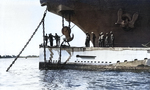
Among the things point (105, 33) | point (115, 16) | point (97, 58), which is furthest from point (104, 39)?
point (97, 58)

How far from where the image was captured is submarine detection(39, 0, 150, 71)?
2453cm

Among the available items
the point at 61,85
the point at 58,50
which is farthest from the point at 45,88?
the point at 58,50

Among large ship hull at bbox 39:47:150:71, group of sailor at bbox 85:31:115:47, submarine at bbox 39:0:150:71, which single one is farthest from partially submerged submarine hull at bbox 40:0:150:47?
large ship hull at bbox 39:47:150:71

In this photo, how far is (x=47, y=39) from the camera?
28.8m

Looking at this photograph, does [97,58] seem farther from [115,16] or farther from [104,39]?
[115,16]

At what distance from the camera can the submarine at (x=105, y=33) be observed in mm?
24531

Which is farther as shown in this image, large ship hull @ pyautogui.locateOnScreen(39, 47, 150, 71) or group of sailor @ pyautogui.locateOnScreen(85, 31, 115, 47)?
group of sailor @ pyautogui.locateOnScreen(85, 31, 115, 47)

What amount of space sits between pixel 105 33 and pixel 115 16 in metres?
1.87

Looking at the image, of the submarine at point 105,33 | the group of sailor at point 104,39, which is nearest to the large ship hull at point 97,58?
the submarine at point 105,33

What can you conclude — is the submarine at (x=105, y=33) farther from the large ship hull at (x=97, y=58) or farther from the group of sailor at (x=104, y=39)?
the group of sailor at (x=104, y=39)

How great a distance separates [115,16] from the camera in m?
26.9

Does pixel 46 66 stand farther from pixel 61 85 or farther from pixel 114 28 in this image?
pixel 61 85

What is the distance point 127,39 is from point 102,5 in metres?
3.55

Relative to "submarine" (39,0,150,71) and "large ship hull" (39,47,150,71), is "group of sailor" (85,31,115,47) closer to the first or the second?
"submarine" (39,0,150,71)
